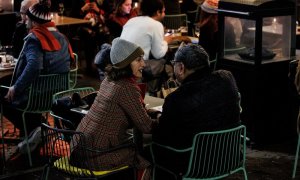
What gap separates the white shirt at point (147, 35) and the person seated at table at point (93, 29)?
3274mm

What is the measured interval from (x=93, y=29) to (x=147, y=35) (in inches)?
140

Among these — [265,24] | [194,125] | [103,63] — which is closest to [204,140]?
[194,125]

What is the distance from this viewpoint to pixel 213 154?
4227 mm

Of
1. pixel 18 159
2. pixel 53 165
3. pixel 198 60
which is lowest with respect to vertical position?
pixel 18 159

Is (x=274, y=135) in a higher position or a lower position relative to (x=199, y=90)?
lower

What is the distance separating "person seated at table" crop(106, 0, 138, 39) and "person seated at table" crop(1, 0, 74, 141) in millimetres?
3008

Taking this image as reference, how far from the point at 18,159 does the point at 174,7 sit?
5.38 m

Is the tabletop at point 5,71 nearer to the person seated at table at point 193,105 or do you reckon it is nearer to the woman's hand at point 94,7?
the person seated at table at point 193,105

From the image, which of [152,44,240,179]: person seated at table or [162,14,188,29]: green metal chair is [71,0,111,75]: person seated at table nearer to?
[162,14,188,29]: green metal chair

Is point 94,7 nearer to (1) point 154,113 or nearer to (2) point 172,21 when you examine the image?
(2) point 172,21

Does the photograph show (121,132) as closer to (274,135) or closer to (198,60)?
(198,60)

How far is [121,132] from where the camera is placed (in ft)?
14.2

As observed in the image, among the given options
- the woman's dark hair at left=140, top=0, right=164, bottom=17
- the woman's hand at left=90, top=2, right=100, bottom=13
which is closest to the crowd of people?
the woman's dark hair at left=140, top=0, right=164, bottom=17

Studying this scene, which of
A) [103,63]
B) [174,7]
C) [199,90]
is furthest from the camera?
[174,7]
